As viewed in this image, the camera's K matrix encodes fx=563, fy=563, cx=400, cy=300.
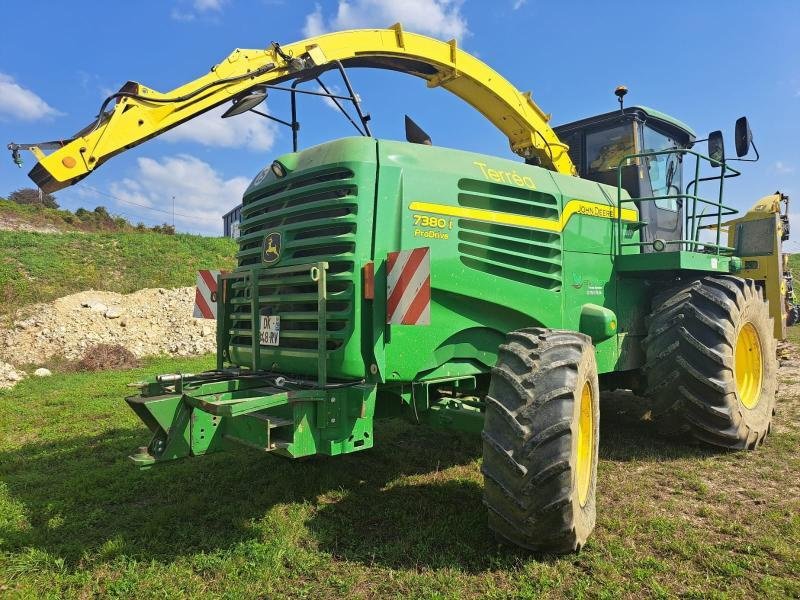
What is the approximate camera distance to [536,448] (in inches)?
122

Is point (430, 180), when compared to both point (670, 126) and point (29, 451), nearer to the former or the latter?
point (670, 126)

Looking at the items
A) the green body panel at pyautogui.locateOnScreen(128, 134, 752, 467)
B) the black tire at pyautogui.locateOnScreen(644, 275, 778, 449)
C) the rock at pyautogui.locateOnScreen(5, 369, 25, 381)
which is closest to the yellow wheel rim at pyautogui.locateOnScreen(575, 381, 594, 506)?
the green body panel at pyautogui.locateOnScreen(128, 134, 752, 467)

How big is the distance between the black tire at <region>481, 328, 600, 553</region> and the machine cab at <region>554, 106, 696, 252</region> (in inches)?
123

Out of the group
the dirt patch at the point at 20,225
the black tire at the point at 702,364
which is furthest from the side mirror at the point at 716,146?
the dirt patch at the point at 20,225

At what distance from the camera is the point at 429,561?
333 cm

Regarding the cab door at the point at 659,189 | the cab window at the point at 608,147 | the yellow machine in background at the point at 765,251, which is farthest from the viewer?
the yellow machine in background at the point at 765,251

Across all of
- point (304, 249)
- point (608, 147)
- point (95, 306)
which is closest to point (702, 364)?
point (608, 147)

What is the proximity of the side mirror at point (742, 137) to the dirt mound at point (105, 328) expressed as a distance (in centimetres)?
1276

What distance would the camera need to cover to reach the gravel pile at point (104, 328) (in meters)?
13.1

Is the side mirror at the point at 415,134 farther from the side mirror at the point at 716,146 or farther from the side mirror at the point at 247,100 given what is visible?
the side mirror at the point at 716,146

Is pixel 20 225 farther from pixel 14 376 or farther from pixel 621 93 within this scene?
pixel 621 93

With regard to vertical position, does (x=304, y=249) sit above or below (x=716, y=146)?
below

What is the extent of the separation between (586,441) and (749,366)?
2.99 m

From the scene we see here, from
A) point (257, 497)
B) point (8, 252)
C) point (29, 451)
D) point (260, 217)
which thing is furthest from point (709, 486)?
point (8, 252)
